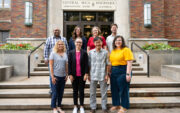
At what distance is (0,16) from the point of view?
12.9 metres

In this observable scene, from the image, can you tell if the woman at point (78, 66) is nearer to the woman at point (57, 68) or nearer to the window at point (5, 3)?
the woman at point (57, 68)

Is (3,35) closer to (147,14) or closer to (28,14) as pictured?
(28,14)

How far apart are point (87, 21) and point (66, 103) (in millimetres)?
7389

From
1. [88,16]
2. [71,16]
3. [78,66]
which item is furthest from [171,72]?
[71,16]

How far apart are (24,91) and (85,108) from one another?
7.30 feet

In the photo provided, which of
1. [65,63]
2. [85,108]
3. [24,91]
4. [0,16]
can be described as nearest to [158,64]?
[85,108]

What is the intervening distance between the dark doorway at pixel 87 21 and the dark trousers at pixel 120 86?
7.16m

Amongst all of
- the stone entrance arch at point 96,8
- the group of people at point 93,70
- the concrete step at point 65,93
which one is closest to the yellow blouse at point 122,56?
the group of people at point 93,70

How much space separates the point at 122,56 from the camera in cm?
396

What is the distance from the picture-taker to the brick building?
33.4ft

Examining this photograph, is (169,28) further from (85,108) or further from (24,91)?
(24,91)

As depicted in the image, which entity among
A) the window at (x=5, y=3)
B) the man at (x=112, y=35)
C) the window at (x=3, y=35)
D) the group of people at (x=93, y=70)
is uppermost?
the window at (x=5, y=3)

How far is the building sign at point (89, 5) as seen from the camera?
10633 millimetres

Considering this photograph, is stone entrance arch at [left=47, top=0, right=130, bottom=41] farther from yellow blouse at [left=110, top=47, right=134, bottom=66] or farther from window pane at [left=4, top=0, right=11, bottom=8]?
yellow blouse at [left=110, top=47, right=134, bottom=66]
